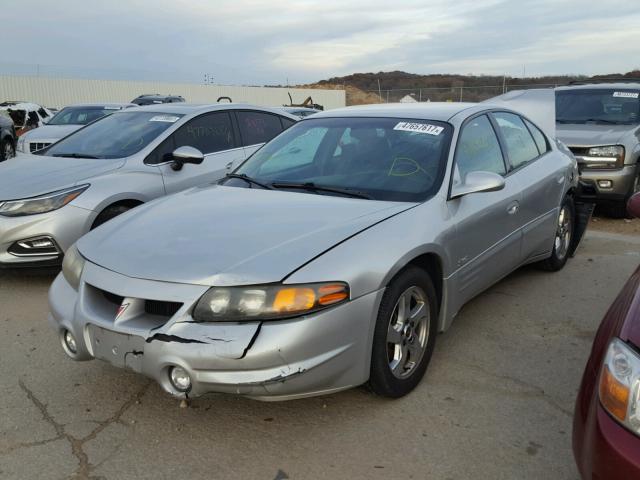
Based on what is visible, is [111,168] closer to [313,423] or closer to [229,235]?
[229,235]

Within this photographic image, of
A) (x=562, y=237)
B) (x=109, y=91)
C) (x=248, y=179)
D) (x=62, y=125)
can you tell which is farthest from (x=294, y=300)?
(x=109, y=91)

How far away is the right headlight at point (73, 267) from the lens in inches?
115

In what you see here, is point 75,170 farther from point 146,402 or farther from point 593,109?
point 593,109

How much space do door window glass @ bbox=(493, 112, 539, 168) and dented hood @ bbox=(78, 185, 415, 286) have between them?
5.28ft

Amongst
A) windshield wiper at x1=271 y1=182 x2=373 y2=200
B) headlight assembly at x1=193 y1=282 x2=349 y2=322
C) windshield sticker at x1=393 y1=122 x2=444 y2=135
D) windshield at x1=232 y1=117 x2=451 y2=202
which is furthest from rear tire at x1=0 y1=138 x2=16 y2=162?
headlight assembly at x1=193 y1=282 x2=349 y2=322

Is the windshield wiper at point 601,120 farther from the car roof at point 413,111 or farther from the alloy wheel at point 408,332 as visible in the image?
the alloy wheel at point 408,332

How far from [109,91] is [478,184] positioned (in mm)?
36527

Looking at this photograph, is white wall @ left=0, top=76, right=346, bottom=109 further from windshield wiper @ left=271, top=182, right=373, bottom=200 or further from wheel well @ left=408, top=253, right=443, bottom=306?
wheel well @ left=408, top=253, right=443, bottom=306

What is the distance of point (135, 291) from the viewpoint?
8.32 ft

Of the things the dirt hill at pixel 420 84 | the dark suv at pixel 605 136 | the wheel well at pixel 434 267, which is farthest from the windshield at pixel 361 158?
the dirt hill at pixel 420 84

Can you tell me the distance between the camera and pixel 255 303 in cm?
244

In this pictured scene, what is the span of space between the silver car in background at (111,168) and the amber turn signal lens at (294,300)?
2215 mm

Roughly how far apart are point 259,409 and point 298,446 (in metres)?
0.38

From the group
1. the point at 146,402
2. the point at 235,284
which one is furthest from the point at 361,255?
the point at 146,402
